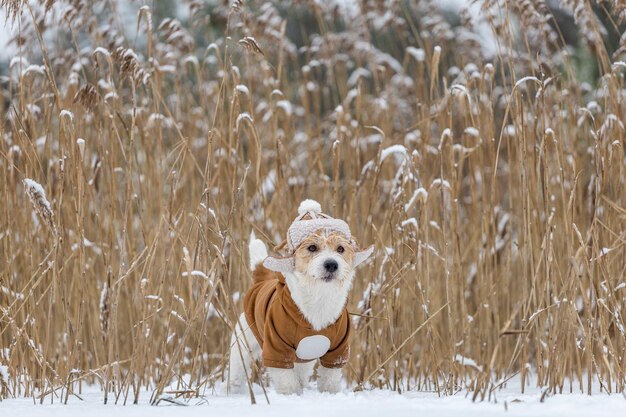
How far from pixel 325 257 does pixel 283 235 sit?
0.85 metres

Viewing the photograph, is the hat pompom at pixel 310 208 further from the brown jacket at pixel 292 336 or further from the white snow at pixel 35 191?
the white snow at pixel 35 191

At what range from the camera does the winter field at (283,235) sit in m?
2.24

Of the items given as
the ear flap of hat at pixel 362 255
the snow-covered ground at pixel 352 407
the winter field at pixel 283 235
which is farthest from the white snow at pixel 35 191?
the ear flap of hat at pixel 362 255

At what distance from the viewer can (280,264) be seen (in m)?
2.25

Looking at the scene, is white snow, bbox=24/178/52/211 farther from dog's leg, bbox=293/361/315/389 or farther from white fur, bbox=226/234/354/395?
dog's leg, bbox=293/361/315/389

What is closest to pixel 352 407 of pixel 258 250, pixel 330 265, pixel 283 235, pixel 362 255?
pixel 330 265

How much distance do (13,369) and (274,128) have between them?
1.30 m

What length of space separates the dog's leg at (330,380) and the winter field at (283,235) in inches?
3.7

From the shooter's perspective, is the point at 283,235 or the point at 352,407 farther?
the point at 283,235

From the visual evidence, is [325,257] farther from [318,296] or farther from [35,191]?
[35,191]

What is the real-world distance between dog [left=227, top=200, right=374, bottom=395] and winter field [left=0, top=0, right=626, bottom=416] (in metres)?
0.10

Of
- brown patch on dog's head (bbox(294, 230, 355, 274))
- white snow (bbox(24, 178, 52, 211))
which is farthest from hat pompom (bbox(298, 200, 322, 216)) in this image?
white snow (bbox(24, 178, 52, 211))

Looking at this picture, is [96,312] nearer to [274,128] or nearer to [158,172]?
[158,172]

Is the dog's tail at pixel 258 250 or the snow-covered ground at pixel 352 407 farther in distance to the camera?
the dog's tail at pixel 258 250
